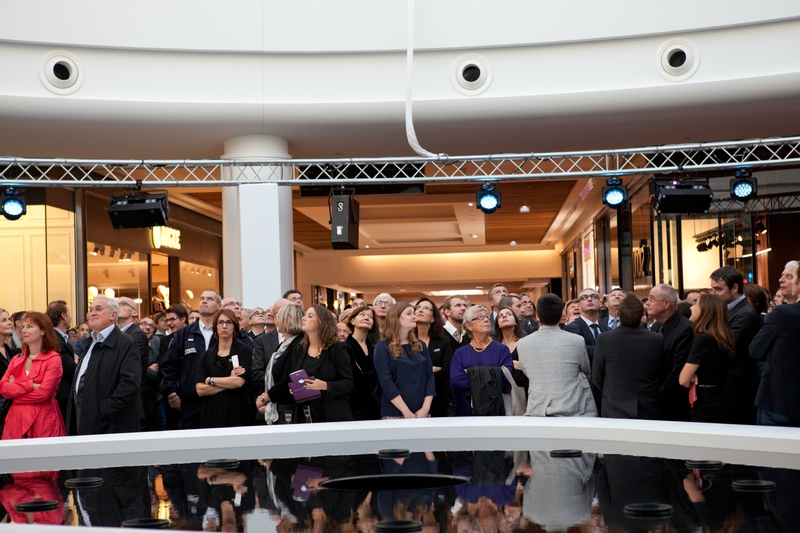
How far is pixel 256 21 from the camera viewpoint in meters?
9.07

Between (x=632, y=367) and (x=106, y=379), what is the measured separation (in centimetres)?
341

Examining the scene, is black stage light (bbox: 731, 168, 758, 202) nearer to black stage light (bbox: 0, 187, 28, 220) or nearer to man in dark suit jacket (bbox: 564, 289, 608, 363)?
man in dark suit jacket (bbox: 564, 289, 608, 363)

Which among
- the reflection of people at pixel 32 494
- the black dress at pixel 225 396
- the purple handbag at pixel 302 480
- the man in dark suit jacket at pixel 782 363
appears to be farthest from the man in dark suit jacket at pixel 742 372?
the reflection of people at pixel 32 494

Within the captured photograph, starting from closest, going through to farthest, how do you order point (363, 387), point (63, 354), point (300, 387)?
point (300, 387)
point (363, 387)
point (63, 354)

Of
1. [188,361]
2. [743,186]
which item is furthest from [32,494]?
[743,186]

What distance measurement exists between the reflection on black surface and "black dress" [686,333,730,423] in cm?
272

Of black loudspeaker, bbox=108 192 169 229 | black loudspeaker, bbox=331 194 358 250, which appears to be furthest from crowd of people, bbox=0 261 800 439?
black loudspeaker, bbox=331 194 358 250

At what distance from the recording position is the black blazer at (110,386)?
5281 mm

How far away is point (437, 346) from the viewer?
6059 millimetres

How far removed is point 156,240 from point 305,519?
14.3 meters

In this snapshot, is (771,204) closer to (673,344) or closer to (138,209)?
(673,344)

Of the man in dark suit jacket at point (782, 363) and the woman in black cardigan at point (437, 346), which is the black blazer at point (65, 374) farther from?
the man in dark suit jacket at point (782, 363)

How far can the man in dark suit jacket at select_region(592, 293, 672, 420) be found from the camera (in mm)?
5105

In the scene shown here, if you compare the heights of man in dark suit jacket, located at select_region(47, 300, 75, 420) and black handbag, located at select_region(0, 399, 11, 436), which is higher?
man in dark suit jacket, located at select_region(47, 300, 75, 420)
